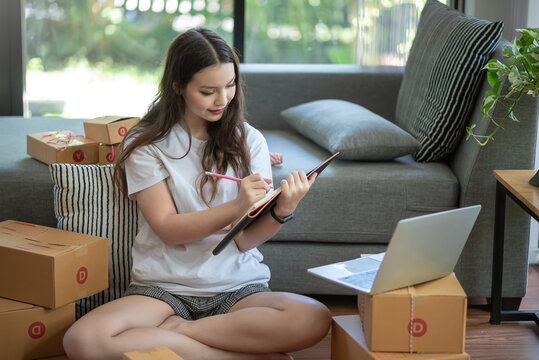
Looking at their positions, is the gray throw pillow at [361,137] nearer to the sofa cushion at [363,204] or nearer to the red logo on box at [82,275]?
the sofa cushion at [363,204]

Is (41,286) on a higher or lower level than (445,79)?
lower

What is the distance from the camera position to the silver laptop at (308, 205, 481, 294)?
4.51ft

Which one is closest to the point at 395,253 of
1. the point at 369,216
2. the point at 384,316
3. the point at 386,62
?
the point at 384,316

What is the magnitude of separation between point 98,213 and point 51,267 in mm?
313

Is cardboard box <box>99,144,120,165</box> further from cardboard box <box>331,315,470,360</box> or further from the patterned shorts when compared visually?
cardboard box <box>331,315,470,360</box>

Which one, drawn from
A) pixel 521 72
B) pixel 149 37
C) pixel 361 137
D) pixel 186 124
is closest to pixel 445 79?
Answer: pixel 361 137

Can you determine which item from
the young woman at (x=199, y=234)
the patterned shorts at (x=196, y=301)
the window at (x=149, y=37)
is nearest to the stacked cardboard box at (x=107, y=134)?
the young woman at (x=199, y=234)

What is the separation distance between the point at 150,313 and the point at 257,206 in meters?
0.39

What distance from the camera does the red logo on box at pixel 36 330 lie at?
70.2 inches

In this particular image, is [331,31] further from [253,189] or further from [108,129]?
[253,189]

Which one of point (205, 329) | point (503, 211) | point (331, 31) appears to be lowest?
point (205, 329)

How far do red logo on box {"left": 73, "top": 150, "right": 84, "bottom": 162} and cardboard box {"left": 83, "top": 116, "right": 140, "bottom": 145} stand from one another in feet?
0.22

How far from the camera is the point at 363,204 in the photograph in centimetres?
217

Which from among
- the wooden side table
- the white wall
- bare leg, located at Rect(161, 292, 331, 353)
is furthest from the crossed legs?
the white wall
